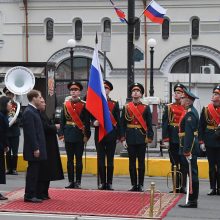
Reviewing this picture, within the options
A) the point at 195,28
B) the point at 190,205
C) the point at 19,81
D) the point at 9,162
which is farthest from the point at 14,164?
the point at 195,28

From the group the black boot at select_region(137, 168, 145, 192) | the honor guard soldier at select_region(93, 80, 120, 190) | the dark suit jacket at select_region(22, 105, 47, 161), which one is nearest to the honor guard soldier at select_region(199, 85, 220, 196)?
the black boot at select_region(137, 168, 145, 192)

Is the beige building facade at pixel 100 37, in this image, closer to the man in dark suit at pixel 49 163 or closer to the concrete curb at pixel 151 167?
the concrete curb at pixel 151 167

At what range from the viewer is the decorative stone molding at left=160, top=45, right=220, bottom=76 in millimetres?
42641

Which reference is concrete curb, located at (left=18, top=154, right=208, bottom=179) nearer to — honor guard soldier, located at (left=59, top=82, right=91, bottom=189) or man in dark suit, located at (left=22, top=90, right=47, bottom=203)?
honor guard soldier, located at (left=59, top=82, right=91, bottom=189)

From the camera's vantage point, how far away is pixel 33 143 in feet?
39.1

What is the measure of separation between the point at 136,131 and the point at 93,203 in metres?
2.11

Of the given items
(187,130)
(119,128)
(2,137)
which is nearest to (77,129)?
(119,128)

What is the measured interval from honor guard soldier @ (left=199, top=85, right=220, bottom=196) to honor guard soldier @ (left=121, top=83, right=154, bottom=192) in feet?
3.38

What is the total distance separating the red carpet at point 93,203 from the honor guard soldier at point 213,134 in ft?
3.13

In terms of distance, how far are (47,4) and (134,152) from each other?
32494 millimetres

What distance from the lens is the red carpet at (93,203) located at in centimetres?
1119

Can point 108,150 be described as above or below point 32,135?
below

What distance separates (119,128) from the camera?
13.8 metres

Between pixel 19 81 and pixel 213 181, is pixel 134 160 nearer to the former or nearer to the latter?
pixel 213 181
